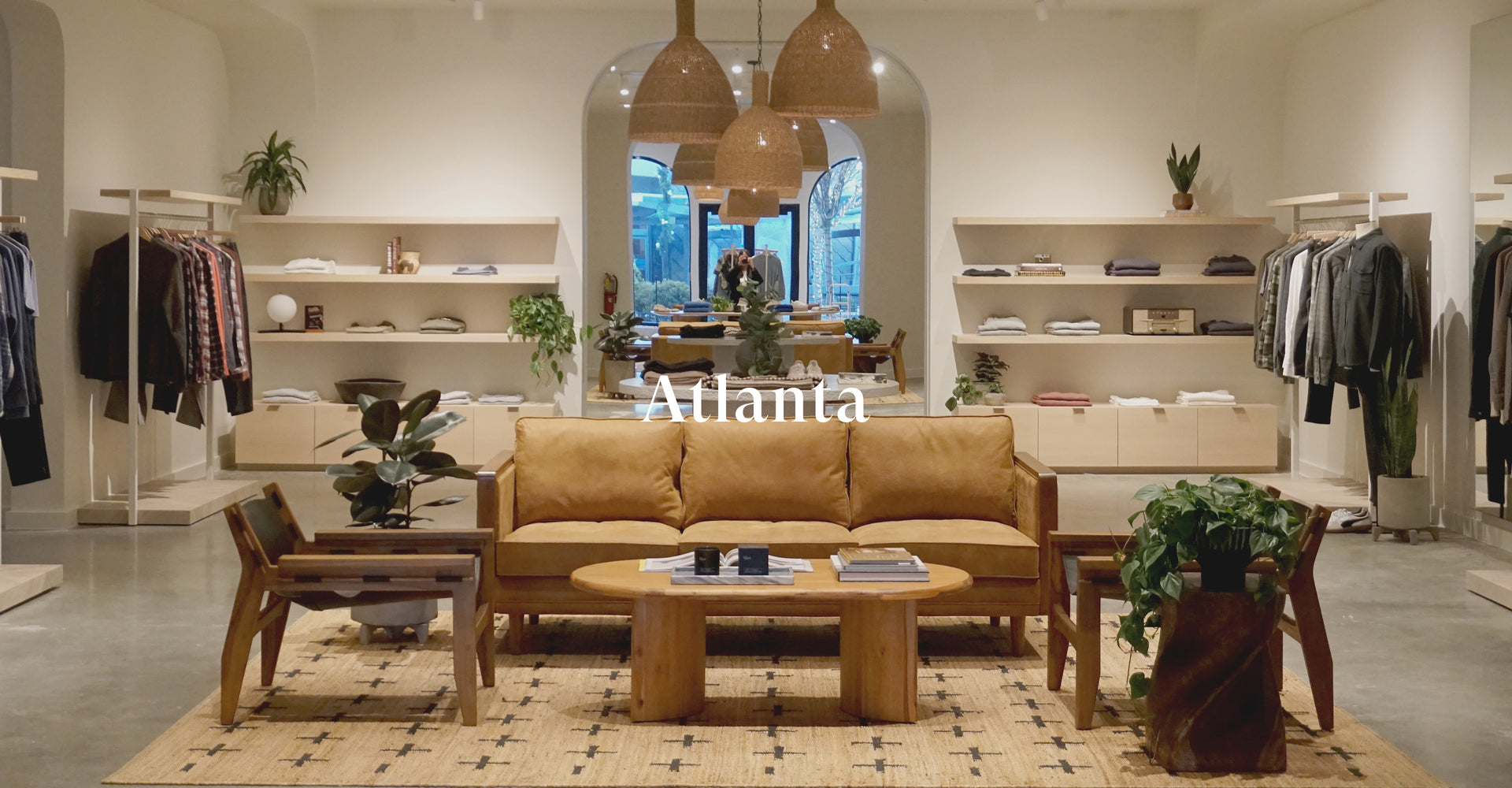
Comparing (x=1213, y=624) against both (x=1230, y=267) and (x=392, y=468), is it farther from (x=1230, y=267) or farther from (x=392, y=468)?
(x=1230, y=267)

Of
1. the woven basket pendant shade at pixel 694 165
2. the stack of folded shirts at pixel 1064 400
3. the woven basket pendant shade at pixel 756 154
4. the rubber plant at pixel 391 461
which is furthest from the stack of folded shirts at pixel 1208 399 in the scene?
the rubber plant at pixel 391 461

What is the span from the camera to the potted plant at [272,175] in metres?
9.43

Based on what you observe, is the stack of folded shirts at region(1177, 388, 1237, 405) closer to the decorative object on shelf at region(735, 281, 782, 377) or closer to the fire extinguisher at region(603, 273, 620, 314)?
the decorative object on shelf at region(735, 281, 782, 377)

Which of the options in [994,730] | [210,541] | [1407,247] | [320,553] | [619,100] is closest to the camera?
[994,730]

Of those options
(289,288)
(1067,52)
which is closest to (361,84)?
(289,288)

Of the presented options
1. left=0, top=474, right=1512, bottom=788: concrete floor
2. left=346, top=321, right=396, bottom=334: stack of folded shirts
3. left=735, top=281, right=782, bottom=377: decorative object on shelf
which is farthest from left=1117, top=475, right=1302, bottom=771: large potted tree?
left=346, top=321, right=396, bottom=334: stack of folded shirts

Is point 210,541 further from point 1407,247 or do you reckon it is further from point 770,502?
point 1407,247

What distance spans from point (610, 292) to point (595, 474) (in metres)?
12.8

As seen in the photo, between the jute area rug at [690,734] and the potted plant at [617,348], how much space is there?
6.71 meters

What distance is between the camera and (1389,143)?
816 centimetres

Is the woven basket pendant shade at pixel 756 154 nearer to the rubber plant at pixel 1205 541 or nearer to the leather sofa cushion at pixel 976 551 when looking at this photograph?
the leather sofa cushion at pixel 976 551

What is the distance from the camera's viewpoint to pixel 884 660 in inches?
165

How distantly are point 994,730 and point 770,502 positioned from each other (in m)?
1.54

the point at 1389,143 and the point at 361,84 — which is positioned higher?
the point at 361,84
